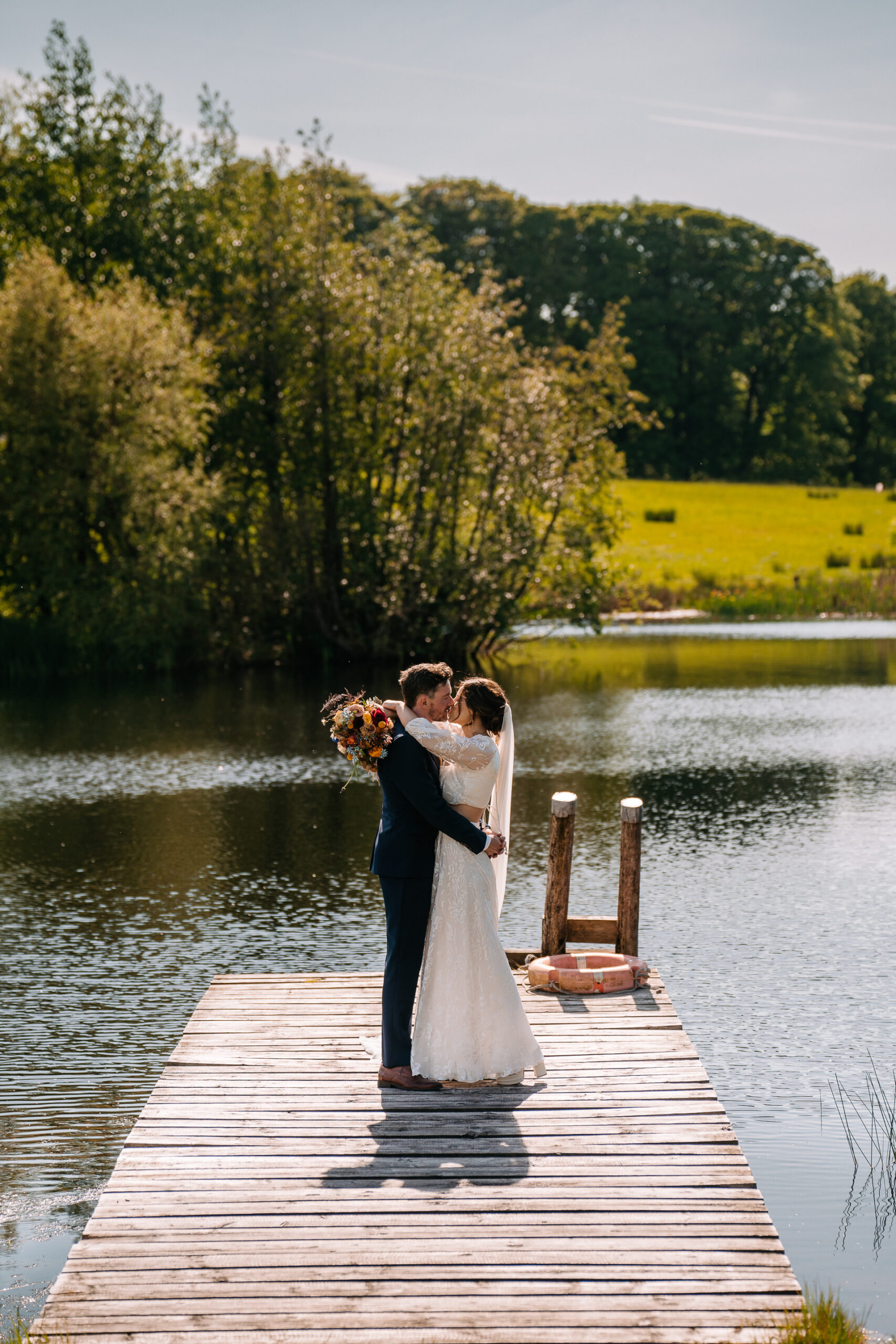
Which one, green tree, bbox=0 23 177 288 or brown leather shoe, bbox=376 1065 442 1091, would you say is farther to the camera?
green tree, bbox=0 23 177 288

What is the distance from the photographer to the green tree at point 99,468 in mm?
34781

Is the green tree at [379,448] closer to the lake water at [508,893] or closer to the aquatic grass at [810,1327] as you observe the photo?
the lake water at [508,893]

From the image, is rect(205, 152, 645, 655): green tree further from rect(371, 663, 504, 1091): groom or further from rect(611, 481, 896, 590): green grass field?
rect(371, 663, 504, 1091): groom

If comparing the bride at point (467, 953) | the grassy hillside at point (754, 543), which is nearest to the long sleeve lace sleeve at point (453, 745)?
the bride at point (467, 953)

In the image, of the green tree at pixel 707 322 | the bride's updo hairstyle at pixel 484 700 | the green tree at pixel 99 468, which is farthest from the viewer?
the green tree at pixel 707 322

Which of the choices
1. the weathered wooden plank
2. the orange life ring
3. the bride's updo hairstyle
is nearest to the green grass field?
the orange life ring

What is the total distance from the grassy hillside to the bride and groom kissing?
109ft

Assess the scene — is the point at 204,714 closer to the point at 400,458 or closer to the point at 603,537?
→ the point at 400,458

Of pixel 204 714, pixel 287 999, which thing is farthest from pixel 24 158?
pixel 287 999

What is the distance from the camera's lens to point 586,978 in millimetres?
8312

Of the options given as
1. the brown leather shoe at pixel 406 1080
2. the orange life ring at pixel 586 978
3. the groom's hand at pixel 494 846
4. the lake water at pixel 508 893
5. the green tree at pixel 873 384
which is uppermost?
the green tree at pixel 873 384

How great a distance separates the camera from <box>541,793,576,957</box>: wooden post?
901 cm

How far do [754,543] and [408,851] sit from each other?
5370cm

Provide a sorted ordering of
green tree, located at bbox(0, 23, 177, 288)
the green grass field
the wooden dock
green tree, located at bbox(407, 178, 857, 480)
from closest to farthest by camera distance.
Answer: the wooden dock < green tree, located at bbox(0, 23, 177, 288) < the green grass field < green tree, located at bbox(407, 178, 857, 480)
